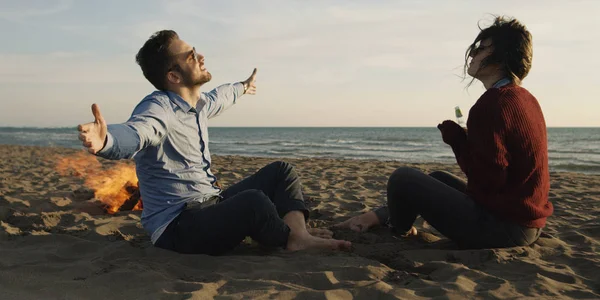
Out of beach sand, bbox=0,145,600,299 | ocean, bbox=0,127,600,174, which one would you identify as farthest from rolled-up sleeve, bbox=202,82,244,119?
ocean, bbox=0,127,600,174

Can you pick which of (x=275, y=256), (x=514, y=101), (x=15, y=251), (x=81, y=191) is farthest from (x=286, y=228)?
(x=81, y=191)

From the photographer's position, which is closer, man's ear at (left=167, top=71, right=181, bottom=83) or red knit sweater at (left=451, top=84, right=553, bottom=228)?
red knit sweater at (left=451, top=84, right=553, bottom=228)

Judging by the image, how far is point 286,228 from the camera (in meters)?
3.35

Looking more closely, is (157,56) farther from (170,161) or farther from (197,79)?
(170,161)

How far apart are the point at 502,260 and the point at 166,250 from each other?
2.43m

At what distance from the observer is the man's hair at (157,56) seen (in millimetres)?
3301

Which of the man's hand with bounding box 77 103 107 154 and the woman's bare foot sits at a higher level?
the man's hand with bounding box 77 103 107 154

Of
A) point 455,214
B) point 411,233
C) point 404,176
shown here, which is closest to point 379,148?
point 411,233

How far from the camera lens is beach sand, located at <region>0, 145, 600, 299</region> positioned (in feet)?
8.55

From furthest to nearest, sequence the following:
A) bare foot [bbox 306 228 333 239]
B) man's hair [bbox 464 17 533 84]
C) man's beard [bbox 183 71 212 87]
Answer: bare foot [bbox 306 228 333 239]
man's beard [bbox 183 71 212 87]
man's hair [bbox 464 17 533 84]

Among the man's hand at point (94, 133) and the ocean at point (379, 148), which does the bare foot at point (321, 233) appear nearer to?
the man's hand at point (94, 133)

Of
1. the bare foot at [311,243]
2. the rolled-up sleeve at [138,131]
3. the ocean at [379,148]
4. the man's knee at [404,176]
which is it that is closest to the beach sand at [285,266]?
the bare foot at [311,243]

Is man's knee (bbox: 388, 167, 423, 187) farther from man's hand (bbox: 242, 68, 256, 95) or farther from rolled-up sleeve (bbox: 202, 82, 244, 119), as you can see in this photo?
man's hand (bbox: 242, 68, 256, 95)

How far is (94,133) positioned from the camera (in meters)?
2.24
